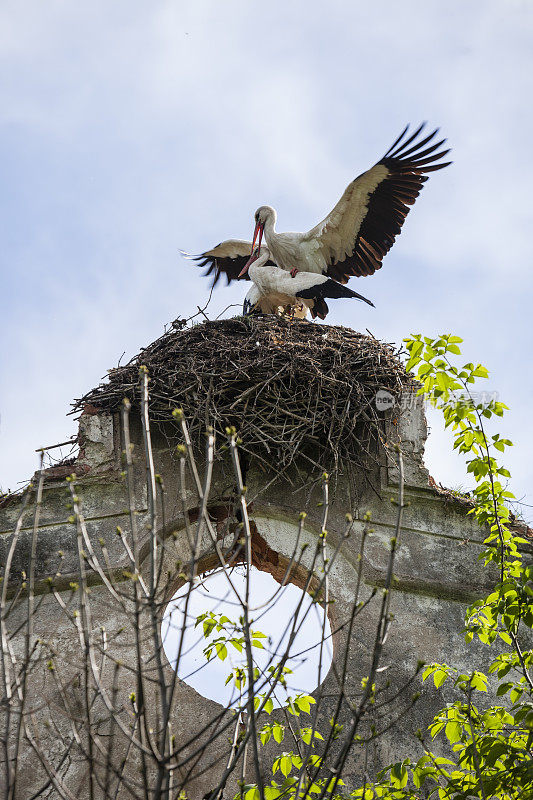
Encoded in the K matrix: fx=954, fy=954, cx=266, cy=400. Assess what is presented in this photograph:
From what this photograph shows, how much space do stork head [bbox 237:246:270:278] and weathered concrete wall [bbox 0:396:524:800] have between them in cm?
227

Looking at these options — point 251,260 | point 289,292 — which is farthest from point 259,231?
point 289,292

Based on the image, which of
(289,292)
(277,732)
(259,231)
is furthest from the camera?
(259,231)

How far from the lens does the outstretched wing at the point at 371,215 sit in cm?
722

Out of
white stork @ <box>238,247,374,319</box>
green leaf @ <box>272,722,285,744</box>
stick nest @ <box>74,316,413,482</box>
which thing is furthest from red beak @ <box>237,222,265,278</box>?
green leaf @ <box>272,722,285,744</box>

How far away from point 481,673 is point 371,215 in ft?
13.6

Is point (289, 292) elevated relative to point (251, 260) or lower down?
lower down

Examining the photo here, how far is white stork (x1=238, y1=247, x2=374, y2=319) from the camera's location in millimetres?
7309

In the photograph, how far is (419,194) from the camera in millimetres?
7301

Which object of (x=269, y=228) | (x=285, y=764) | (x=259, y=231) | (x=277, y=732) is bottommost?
(x=285, y=764)

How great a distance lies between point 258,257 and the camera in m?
8.12

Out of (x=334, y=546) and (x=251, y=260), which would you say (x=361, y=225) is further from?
(x=334, y=546)

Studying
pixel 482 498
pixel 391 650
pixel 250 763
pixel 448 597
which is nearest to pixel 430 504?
pixel 448 597

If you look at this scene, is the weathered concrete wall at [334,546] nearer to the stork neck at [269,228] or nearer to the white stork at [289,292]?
the white stork at [289,292]

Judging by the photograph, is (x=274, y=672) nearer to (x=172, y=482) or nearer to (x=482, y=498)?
(x=482, y=498)
